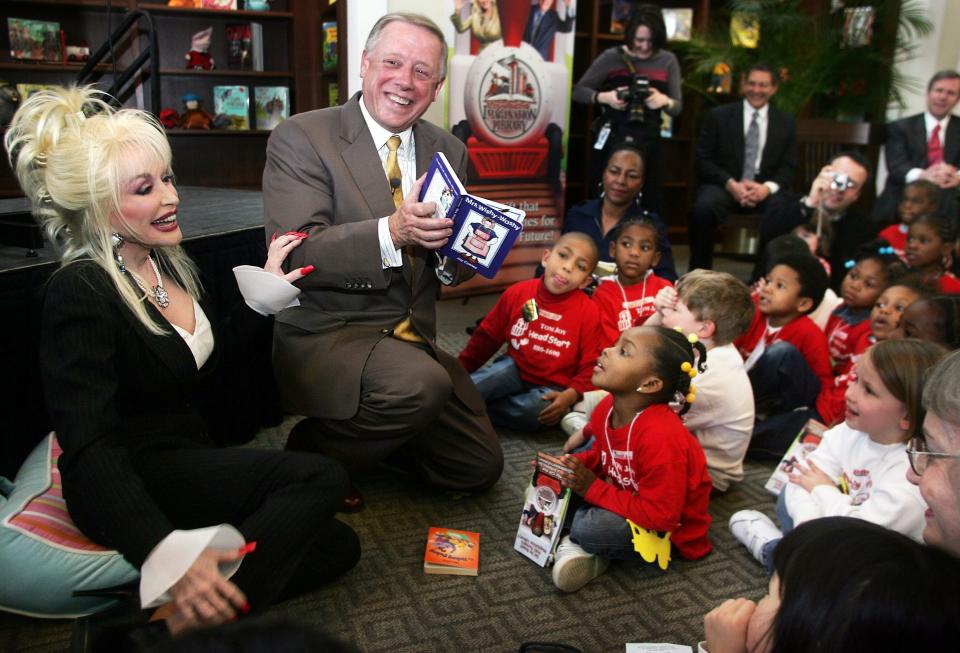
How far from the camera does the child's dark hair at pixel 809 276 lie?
2.89 m

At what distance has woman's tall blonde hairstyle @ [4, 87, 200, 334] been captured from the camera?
148 centimetres

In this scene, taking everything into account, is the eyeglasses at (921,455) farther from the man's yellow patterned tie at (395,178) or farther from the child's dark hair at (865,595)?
the man's yellow patterned tie at (395,178)

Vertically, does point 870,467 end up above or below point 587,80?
below

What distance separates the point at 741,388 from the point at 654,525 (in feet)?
2.26

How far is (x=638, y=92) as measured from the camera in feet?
14.3

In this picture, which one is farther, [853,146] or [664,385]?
[853,146]

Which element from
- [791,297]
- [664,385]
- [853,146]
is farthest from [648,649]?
[853,146]

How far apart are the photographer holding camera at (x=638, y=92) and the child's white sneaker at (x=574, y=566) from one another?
289 centimetres

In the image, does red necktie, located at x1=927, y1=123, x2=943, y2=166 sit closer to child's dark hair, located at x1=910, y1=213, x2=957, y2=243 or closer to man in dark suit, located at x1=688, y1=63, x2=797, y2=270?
man in dark suit, located at x1=688, y1=63, x2=797, y2=270

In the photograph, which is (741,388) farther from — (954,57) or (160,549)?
(954,57)

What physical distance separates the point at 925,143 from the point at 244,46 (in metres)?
4.69

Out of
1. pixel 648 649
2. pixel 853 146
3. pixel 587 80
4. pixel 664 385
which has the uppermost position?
pixel 587 80

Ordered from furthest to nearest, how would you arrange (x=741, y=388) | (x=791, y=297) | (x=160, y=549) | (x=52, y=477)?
(x=791, y=297)
(x=741, y=388)
(x=52, y=477)
(x=160, y=549)

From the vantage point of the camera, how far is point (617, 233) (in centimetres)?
317
